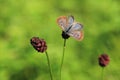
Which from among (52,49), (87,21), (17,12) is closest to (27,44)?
(52,49)

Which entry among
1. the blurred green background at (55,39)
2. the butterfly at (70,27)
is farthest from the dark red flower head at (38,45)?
the blurred green background at (55,39)

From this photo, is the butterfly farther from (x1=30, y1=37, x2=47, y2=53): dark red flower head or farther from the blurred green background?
the blurred green background

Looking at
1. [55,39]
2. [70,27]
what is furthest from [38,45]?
[55,39]

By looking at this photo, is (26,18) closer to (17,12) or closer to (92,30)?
(17,12)

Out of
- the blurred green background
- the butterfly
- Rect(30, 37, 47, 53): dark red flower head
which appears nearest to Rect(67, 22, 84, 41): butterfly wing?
the butterfly

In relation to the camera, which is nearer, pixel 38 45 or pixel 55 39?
pixel 38 45

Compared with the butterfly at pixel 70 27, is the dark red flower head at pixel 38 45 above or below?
below

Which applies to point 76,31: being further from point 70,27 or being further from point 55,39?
point 55,39

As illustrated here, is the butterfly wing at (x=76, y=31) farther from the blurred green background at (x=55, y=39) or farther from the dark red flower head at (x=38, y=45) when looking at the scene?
the blurred green background at (x=55, y=39)

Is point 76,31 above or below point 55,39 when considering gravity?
above
